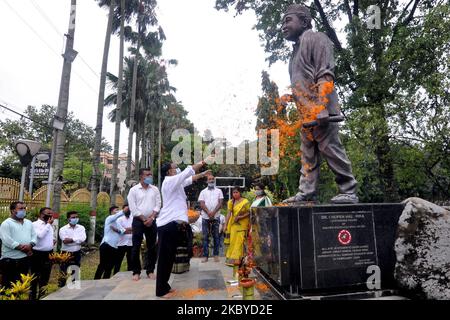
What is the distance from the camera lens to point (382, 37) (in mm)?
11008

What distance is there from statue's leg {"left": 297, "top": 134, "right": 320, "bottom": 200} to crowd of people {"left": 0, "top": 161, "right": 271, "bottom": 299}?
4.26 feet

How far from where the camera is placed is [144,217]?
514 cm

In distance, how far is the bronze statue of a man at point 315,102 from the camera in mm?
4102

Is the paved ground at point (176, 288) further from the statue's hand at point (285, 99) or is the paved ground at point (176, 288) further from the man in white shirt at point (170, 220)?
the statue's hand at point (285, 99)

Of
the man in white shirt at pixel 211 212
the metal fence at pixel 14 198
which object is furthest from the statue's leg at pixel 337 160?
the metal fence at pixel 14 198

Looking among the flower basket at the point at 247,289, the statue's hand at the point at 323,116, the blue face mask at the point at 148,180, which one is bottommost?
the flower basket at the point at 247,289

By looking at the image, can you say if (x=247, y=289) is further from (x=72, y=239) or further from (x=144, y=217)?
(x=72, y=239)

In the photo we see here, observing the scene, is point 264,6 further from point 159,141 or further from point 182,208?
point 159,141

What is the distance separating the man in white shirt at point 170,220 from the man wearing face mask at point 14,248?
2504mm

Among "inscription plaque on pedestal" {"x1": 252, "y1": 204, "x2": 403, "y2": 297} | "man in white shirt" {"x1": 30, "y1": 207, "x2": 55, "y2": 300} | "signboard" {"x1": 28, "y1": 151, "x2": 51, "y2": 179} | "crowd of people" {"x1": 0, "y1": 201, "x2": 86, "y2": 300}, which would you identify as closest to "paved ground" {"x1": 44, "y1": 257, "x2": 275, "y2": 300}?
"inscription plaque on pedestal" {"x1": 252, "y1": 204, "x2": 403, "y2": 297}

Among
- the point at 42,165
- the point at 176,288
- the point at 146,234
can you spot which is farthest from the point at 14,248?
the point at 42,165
